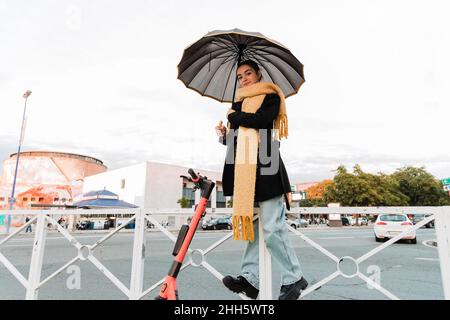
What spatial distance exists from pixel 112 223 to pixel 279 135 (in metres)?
29.7

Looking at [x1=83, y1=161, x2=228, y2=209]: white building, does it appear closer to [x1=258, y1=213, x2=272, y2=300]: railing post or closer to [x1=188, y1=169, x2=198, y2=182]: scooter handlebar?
[x1=258, y1=213, x2=272, y2=300]: railing post

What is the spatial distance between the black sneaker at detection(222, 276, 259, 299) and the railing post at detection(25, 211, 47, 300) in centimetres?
212

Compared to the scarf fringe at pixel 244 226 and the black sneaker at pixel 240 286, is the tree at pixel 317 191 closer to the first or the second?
the black sneaker at pixel 240 286

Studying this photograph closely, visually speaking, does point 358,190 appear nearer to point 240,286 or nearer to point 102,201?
point 102,201

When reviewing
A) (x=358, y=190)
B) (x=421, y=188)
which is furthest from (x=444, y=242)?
(x=421, y=188)

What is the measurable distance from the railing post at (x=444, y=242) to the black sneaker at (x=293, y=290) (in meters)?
0.95

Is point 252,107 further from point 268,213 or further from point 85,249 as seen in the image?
point 85,249

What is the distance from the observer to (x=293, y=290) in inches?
76.0

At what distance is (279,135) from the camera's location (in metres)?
2.12

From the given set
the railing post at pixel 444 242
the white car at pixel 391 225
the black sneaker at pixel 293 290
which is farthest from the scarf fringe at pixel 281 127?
the white car at pixel 391 225

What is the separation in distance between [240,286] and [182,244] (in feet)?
2.39

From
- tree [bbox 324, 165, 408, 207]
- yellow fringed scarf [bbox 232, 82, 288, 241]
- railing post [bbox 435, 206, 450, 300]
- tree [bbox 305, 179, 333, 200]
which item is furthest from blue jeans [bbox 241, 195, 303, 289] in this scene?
tree [bbox 305, 179, 333, 200]

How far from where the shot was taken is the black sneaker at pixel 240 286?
2.12 metres
